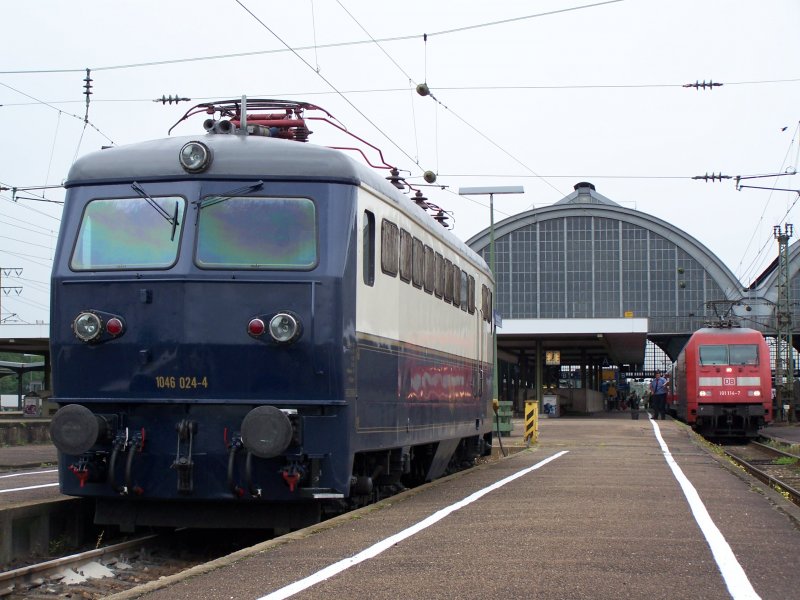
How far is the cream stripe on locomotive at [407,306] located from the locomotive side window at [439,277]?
0.09 meters

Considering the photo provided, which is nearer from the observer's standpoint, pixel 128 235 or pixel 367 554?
pixel 367 554

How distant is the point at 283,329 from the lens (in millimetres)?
9492

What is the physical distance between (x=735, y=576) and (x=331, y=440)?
3728mm

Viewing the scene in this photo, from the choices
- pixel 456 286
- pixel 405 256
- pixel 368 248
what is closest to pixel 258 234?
pixel 368 248

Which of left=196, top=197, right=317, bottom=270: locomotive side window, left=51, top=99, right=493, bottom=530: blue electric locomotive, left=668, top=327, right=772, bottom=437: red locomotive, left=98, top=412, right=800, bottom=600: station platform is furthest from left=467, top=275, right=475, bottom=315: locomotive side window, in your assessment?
left=668, top=327, right=772, bottom=437: red locomotive

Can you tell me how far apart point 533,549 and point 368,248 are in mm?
3560

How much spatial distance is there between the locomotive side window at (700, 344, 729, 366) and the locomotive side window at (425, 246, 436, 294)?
2218 centimetres

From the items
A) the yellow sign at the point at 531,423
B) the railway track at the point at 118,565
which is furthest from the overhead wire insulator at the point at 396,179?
the yellow sign at the point at 531,423

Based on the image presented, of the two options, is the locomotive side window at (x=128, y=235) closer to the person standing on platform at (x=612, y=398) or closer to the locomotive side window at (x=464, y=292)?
the locomotive side window at (x=464, y=292)

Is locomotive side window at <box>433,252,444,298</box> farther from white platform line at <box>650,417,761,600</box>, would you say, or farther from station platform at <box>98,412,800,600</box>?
white platform line at <box>650,417,761,600</box>

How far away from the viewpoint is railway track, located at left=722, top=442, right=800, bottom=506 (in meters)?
16.0

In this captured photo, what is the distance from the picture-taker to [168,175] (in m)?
9.91

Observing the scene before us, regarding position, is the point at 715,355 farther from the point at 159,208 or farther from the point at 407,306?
the point at 159,208

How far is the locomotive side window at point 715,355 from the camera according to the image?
33.9 m
